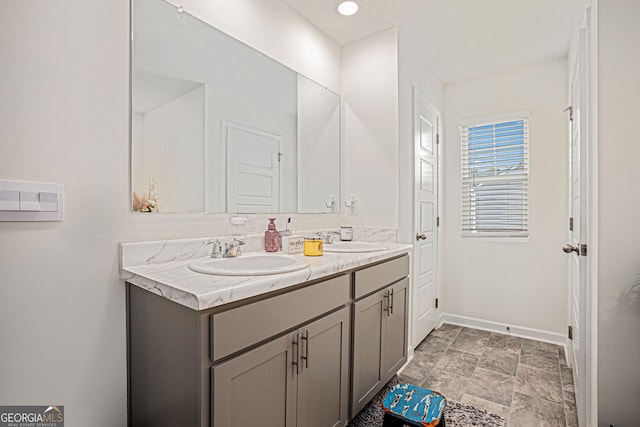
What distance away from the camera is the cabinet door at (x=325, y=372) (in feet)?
4.19

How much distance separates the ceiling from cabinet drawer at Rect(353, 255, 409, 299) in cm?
165

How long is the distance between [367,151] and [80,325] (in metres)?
2.00

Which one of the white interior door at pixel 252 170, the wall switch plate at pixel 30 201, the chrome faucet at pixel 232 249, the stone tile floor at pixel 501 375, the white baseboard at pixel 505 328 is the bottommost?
the stone tile floor at pixel 501 375

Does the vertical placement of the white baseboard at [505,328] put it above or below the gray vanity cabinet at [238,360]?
below

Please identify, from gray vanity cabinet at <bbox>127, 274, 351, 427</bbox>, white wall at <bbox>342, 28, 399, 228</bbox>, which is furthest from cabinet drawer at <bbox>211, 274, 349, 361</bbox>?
white wall at <bbox>342, 28, 399, 228</bbox>

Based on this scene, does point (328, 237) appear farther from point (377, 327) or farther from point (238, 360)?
point (238, 360)

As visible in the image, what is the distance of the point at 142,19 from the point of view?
1341 millimetres

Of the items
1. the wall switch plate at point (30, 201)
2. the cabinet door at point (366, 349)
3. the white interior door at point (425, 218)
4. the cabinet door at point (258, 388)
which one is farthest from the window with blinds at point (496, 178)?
the wall switch plate at point (30, 201)

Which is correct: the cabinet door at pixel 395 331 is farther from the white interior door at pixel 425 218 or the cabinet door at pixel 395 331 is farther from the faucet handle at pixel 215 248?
the faucet handle at pixel 215 248

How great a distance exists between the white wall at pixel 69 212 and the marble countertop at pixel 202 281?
15cm

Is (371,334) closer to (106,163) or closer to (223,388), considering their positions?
(223,388)

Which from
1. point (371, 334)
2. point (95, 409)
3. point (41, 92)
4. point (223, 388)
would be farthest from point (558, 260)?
point (41, 92)

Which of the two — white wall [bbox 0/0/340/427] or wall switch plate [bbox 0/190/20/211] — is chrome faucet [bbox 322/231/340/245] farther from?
wall switch plate [bbox 0/190/20/211]

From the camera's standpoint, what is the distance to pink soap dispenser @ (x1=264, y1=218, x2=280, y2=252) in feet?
5.87
